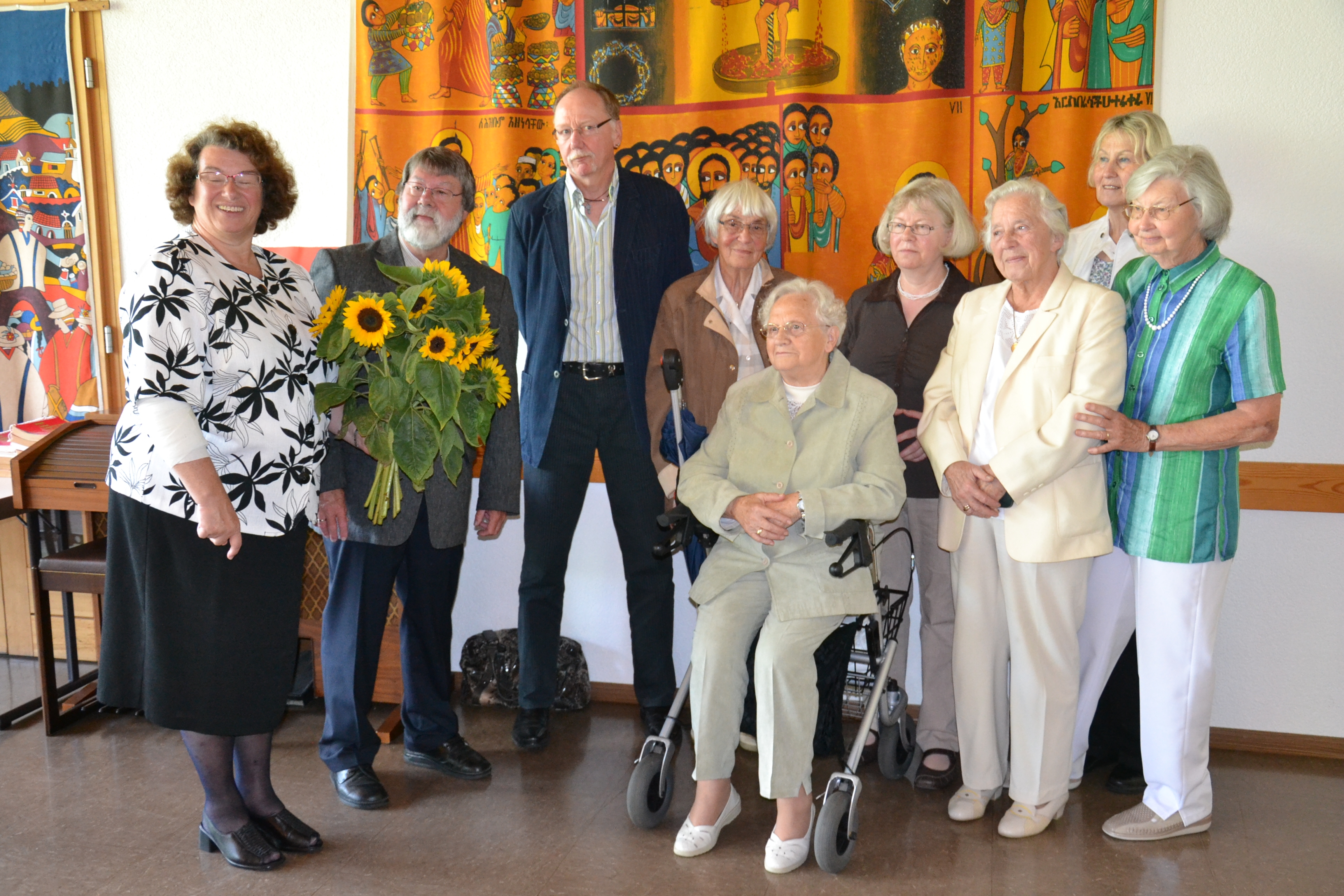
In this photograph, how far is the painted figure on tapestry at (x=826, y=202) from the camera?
345 centimetres

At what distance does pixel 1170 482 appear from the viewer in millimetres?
2598

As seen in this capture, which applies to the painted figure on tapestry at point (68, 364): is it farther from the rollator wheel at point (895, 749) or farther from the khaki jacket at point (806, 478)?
the rollator wheel at point (895, 749)

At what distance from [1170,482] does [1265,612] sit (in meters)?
1.09

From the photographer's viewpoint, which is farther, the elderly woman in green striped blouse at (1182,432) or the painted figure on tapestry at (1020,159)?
the painted figure on tapestry at (1020,159)

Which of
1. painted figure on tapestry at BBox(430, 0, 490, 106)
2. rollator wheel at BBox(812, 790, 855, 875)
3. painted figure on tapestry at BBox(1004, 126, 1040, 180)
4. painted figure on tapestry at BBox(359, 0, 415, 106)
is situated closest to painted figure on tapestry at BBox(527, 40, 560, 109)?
painted figure on tapestry at BBox(430, 0, 490, 106)

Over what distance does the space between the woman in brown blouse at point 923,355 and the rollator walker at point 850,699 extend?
74mm

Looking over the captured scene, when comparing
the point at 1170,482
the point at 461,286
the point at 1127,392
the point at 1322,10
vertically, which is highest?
the point at 1322,10

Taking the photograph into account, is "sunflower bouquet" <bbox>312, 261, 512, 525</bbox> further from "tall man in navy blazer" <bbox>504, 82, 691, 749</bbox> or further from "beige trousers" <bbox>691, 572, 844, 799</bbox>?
"beige trousers" <bbox>691, 572, 844, 799</bbox>

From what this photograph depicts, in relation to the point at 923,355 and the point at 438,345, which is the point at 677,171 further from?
the point at 438,345

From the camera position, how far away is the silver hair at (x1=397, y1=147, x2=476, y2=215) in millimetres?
2818

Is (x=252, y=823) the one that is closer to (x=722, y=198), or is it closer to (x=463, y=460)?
(x=463, y=460)

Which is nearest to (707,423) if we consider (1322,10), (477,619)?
(477,619)

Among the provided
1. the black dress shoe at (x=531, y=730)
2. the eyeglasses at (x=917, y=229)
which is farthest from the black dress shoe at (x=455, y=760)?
the eyeglasses at (x=917, y=229)

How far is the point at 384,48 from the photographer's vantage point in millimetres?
3705
